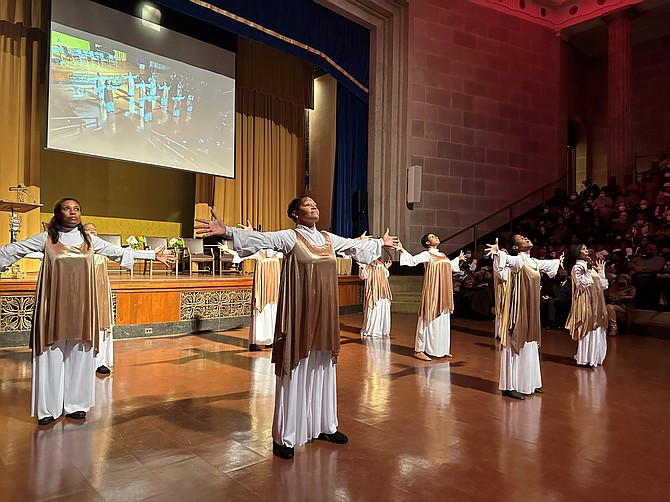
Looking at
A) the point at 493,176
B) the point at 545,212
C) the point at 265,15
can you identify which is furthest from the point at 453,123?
the point at 265,15

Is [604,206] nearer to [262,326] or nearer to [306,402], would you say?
[262,326]

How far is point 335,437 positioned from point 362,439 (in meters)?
0.20

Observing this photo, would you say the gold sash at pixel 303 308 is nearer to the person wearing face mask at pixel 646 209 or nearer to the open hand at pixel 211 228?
the open hand at pixel 211 228

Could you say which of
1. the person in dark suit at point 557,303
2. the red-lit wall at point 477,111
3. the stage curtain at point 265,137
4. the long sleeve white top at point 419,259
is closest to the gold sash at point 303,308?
the long sleeve white top at point 419,259

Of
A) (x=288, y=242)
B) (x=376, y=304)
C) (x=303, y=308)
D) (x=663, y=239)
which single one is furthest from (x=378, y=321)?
(x=663, y=239)

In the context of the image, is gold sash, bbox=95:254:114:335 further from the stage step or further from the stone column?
the stone column

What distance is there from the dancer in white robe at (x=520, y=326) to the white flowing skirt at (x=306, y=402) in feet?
6.42

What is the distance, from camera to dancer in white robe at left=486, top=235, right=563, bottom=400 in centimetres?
480

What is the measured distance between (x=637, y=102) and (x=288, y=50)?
11.3 meters

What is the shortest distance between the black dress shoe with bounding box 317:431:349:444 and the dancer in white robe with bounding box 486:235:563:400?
1.92 metres

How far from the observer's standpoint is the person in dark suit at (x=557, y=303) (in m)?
9.22

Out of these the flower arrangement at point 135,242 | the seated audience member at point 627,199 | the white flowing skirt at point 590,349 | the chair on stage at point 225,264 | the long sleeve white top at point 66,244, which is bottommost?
the white flowing skirt at point 590,349

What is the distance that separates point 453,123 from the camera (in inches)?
522

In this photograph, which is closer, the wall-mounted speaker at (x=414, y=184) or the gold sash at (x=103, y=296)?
the gold sash at (x=103, y=296)
